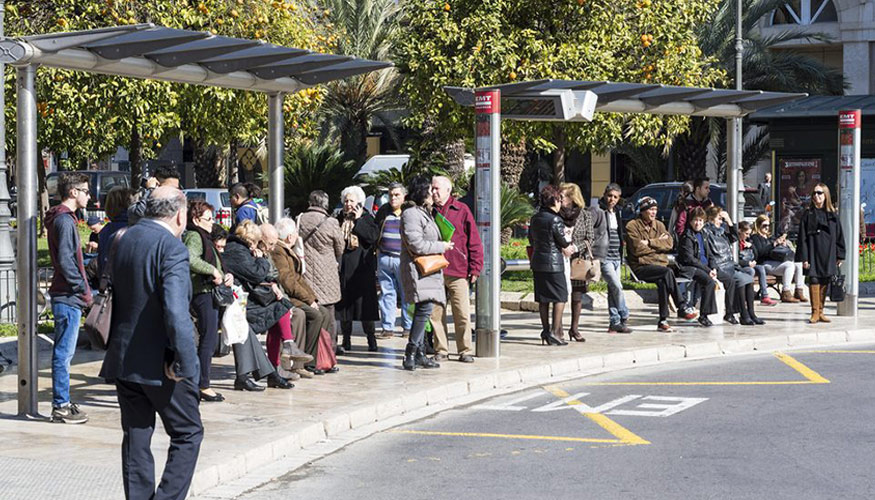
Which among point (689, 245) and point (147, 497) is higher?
point (689, 245)

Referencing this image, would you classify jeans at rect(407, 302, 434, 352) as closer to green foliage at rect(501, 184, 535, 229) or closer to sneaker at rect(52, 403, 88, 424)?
sneaker at rect(52, 403, 88, 424)

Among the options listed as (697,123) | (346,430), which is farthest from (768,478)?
(697,123)

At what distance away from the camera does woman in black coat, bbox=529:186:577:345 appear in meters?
13.3

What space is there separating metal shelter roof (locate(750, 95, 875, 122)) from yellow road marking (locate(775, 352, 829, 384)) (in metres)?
13.0

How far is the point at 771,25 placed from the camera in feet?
150

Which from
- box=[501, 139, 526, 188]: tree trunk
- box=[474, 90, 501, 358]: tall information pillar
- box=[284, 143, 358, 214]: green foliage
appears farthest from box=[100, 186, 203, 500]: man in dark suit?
box=[501, 139, 526, 188]: tree trunk

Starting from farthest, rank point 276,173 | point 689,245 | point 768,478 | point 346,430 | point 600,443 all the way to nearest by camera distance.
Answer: point 689,245 → point 276,173 → point 346,430 → point 600,443 → point 768,478

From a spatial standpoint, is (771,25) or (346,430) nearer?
(346,430)

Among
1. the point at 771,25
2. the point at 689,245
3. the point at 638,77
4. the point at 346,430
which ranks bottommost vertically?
the point at 346,430

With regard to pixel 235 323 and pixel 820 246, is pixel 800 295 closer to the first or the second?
pixel 820 246

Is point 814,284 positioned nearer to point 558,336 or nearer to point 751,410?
point 558,336

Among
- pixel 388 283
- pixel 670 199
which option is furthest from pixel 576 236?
pixel 670 199

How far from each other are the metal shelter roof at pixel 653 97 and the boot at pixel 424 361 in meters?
2.62

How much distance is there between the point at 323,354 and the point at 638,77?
1392 cm
